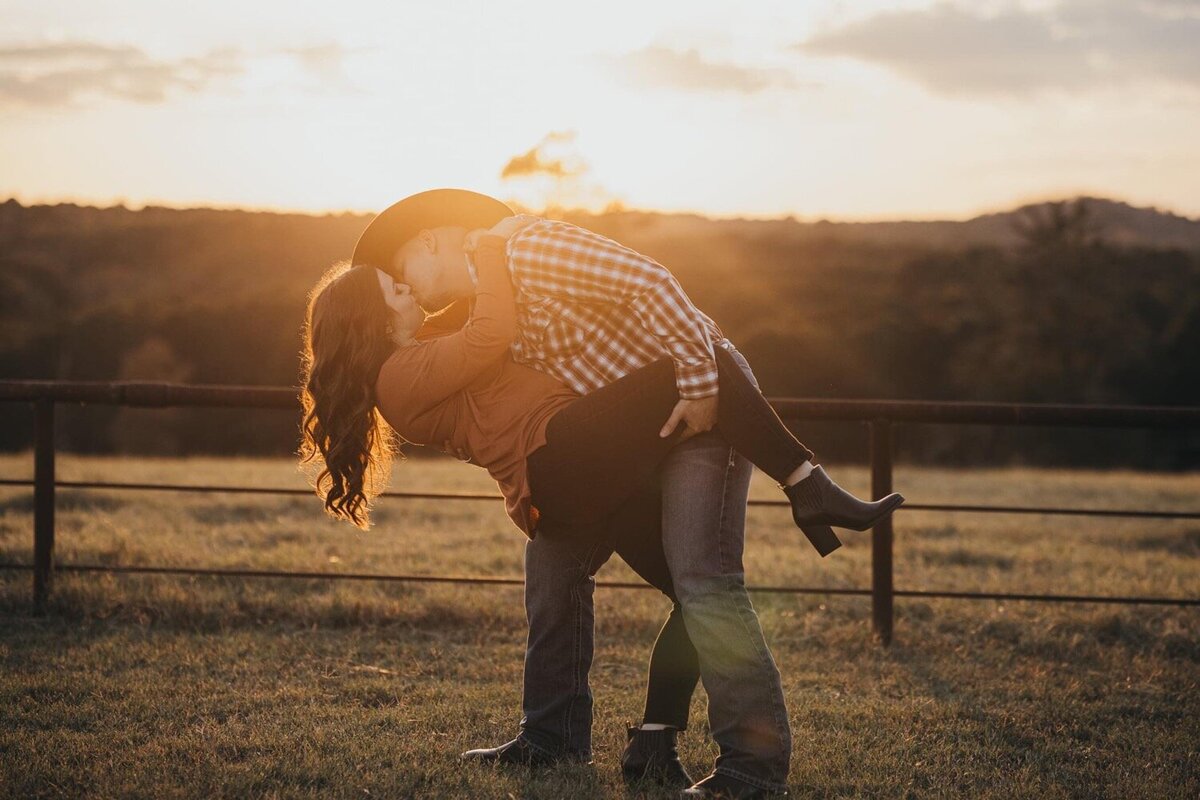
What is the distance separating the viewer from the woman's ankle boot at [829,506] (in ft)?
9.27

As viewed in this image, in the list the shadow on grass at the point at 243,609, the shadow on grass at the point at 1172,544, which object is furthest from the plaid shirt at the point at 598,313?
the shadow on grass at the point at 1172,544

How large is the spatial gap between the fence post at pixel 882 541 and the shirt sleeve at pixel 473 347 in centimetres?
246

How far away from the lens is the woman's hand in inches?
116

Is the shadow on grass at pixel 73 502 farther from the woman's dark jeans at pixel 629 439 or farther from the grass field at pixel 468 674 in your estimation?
the woman's dark jeans at pixel 629 439

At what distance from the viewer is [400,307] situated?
10.1 feet

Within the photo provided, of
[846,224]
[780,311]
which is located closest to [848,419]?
[780,311]

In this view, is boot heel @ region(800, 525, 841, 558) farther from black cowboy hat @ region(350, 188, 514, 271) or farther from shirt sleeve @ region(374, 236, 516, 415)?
black cowboy hat @ region(350, 188, 514, 271)

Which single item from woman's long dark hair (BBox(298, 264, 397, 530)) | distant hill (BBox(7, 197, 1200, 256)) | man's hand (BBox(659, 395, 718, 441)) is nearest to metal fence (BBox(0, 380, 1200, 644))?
woman's long dark hair (BBox(298, 264, 397, 530))

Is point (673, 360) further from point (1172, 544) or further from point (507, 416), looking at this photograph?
point (1172, 544)

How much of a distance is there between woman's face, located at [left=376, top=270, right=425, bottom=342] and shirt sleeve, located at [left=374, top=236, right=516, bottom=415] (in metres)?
0.14

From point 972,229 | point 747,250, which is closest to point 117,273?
point 747,250

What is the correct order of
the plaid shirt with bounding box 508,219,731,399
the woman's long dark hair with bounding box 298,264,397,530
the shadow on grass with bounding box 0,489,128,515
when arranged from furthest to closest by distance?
the shadow on grass with bounding box 0,489,128,515
the woman's long dark hair with bounding box 298,264,397,530
the plaid shirt with bounding box 508,219,731,399

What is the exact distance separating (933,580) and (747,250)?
146ft

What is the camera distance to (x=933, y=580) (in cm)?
668
